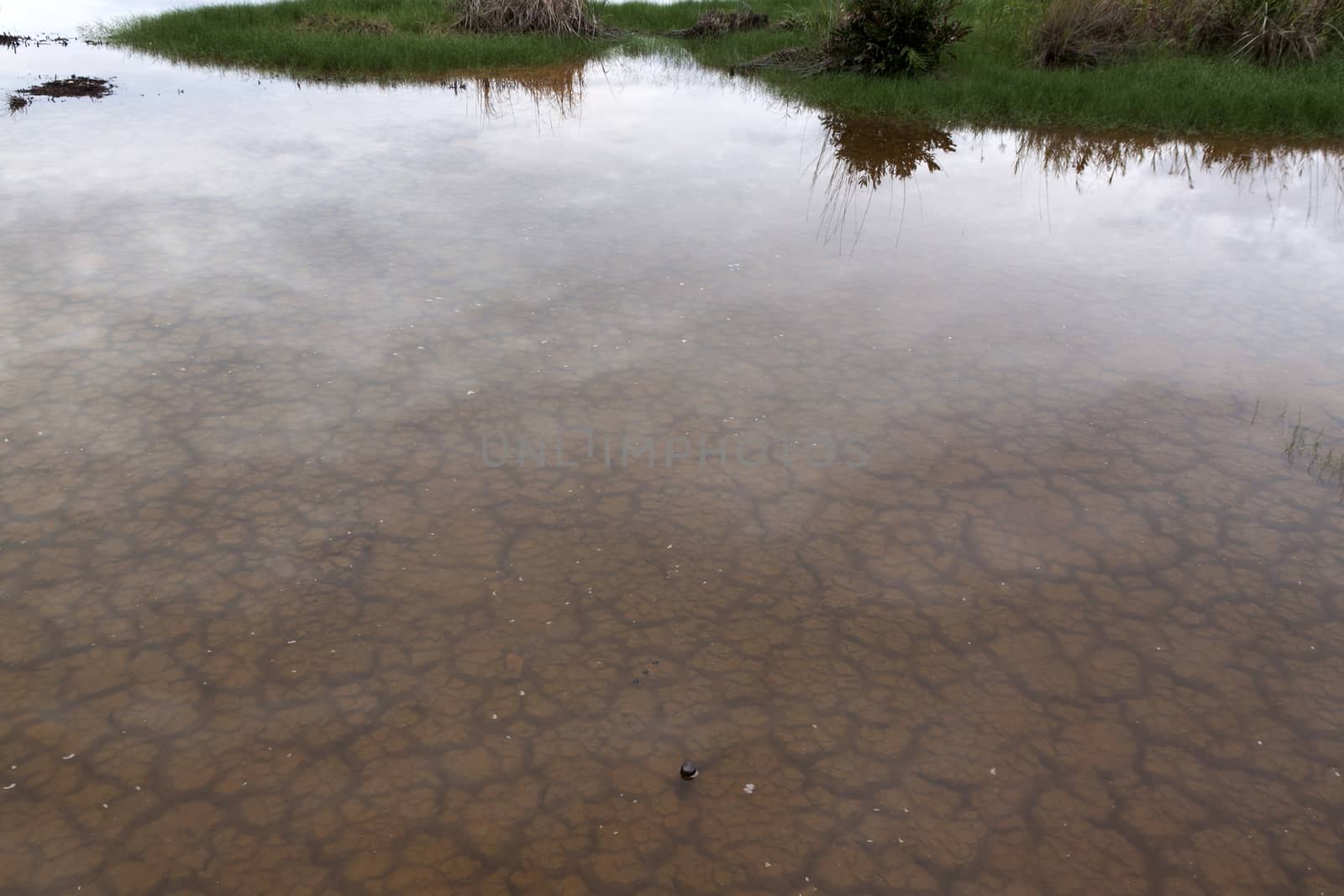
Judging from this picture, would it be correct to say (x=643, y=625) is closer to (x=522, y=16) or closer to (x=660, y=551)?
(x=660, y=551)

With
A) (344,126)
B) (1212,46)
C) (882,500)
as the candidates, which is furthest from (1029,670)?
(1212,46)

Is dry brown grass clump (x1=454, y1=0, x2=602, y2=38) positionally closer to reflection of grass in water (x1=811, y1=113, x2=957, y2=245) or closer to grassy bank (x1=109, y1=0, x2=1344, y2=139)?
grassy bank (x1=109, y1=0, x2=1344, y2=139)

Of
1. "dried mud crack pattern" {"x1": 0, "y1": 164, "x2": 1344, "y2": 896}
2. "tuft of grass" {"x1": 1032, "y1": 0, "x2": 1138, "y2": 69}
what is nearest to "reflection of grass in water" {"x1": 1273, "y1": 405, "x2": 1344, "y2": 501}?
"dried mud crack pattern" {"x1": 0, "y1": 164, "x2": 1344, "y2": 896}

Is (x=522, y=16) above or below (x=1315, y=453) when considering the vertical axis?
above

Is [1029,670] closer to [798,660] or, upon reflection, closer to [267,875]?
[798,660]

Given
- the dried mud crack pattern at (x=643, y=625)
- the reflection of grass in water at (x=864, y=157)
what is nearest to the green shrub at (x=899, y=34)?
the reflection of grass in water at (x=864, y=157)

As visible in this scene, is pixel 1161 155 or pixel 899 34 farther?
pixel 899 34

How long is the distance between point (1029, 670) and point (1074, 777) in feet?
1.50

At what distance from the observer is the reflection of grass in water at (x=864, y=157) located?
26.8ft

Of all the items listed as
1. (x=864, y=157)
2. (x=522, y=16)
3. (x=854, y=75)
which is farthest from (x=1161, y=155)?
(x=522, y=16)

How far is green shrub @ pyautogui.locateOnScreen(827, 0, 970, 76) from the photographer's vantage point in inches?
458

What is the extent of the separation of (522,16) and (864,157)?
7572mm

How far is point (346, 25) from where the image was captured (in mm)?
14438

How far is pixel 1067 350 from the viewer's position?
563 cm
